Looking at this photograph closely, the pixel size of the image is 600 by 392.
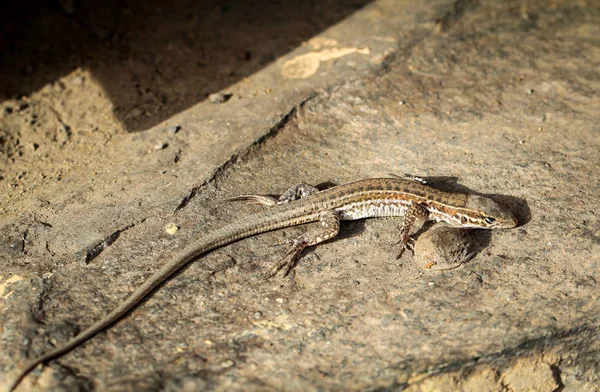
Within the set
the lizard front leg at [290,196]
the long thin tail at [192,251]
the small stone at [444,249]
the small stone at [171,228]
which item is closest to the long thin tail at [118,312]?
the long thin tail at [192,251]

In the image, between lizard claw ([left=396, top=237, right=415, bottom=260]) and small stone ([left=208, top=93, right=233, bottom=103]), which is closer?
lizard claw ([left=396, top=237, right=415, bottom=260])

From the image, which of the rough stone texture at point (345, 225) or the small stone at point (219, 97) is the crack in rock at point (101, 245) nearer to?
the rough stone texture at point (345, 225)

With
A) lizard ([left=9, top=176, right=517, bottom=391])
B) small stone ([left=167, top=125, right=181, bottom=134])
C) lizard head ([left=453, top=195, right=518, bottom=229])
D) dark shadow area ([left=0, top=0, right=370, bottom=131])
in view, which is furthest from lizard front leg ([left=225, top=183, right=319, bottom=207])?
dark shadow area ([left=0, top=0, right=370, bottom=131])

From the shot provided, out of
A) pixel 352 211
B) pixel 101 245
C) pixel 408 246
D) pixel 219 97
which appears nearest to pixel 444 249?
pixel 408 246

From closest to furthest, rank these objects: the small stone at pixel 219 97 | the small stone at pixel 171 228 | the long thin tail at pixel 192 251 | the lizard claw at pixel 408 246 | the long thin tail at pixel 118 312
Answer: the long thin tail at pixel 118 312 < the long thin tail at pixel 192 251 < the lizard claw at pixel 408 246 < the small stone at pixel 171 228 < the small stone at pixel 219 97

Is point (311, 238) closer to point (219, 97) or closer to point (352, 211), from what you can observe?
point (352, 211)

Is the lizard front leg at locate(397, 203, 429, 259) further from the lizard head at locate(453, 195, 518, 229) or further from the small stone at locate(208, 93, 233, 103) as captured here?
the small stone at locate(208, 93, 233, 103)
